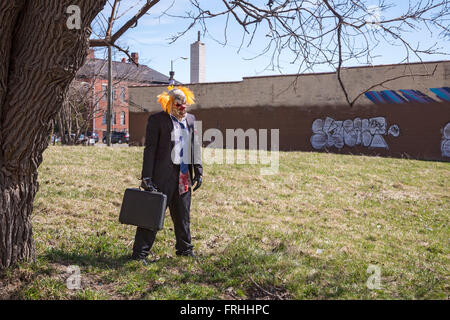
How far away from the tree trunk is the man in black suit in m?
1.24

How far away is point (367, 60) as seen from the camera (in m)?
5.50

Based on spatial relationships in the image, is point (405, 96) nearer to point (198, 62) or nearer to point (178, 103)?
point (198, 62)

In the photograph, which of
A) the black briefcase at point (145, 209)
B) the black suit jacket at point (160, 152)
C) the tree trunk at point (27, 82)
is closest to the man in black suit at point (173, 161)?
the black suit jacket at point (160, 152)

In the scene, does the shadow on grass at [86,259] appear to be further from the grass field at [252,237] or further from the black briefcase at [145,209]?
the black briefcase at [145,209]

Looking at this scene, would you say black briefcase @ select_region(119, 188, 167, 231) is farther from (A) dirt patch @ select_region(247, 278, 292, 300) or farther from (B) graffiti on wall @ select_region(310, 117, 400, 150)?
(B) graffiti on wall @ select_region(310, 117, 400, 150)

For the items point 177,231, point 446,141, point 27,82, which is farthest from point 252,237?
point 446,141

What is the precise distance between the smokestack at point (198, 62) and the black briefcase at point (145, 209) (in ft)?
72.4

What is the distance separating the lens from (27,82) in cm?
414

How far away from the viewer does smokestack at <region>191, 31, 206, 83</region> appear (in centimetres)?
2630

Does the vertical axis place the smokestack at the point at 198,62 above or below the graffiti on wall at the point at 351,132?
above

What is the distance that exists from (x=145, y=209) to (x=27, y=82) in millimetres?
1851

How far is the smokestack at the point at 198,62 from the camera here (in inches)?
1035

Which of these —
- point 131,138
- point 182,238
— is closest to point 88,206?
point 182,238

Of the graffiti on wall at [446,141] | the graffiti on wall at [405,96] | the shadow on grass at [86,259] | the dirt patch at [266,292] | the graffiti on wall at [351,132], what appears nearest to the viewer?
the dirt patch at [266,292]
